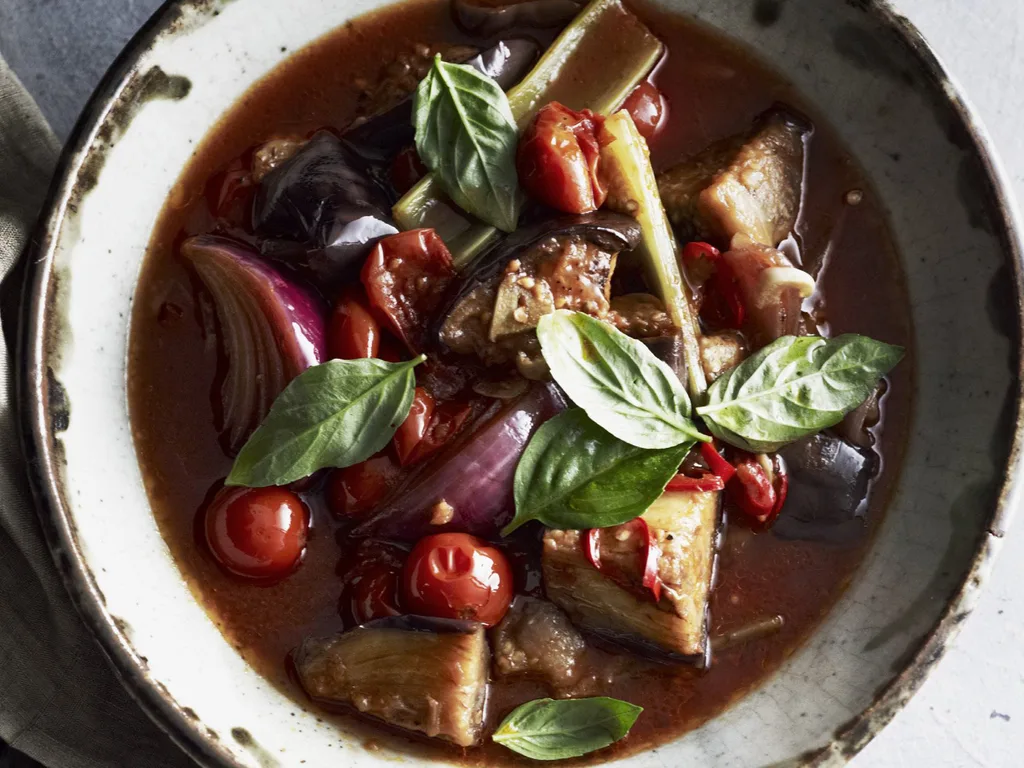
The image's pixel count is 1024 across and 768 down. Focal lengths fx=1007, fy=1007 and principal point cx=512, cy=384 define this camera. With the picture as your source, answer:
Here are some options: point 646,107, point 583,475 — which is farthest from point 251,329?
point 646,107

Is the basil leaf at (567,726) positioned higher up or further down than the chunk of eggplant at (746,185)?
further down

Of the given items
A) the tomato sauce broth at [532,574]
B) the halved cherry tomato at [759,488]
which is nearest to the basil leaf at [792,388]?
the halved cherry tomato at [759,488]

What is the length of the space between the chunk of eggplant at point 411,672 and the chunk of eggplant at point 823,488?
3.48 ft

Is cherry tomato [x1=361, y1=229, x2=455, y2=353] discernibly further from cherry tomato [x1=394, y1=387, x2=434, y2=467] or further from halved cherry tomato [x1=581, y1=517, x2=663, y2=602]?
halved cherry tomato [x1=581, y1=517, x2=663, y2=602]

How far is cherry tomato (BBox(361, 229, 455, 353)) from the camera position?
3.01 m

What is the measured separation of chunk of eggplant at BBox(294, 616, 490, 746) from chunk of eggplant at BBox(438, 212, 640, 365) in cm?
85

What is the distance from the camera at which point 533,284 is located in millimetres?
2971

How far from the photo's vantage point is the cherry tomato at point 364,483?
3.03 meters

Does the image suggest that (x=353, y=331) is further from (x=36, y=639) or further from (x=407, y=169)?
(x=36, y=639)

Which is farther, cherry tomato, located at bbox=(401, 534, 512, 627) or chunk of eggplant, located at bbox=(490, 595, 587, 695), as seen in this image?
chunk of eggplant, located at bbox=(490, 595, 587, 695)

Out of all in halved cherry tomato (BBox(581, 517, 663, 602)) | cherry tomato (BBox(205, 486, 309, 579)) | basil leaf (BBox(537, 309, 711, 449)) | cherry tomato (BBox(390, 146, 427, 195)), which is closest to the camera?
basil leaf (BBox(537, 309, 711, 449))

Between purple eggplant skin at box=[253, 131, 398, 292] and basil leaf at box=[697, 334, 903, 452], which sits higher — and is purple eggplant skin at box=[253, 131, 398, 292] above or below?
above

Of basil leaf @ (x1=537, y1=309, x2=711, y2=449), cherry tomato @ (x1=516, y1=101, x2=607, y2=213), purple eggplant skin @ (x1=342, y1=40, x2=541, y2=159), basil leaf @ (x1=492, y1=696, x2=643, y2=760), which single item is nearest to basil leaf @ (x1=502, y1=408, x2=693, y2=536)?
basil leaf @ (x1=537, y1=309, x2=711, y2=449)

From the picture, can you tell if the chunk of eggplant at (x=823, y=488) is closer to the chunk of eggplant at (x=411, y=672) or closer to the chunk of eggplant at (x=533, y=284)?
the chunk of eggplant at (x=533, y=284)
